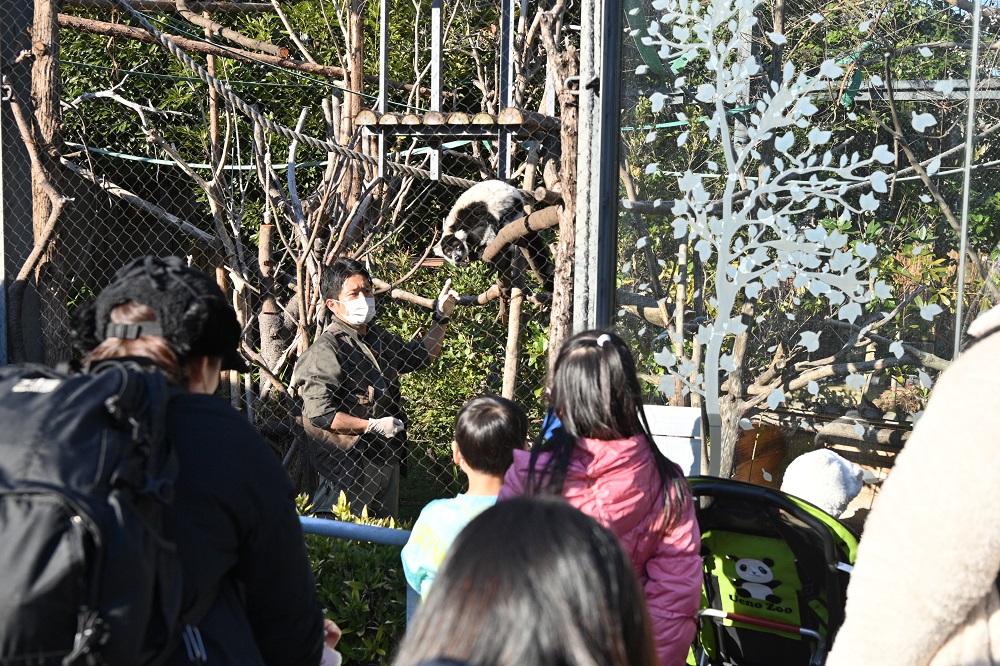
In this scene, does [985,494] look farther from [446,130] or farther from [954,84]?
[446,130]

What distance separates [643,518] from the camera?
8.07 ft

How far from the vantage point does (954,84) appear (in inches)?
127

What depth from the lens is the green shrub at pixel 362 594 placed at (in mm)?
3723

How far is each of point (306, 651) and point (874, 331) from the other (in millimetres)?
2402

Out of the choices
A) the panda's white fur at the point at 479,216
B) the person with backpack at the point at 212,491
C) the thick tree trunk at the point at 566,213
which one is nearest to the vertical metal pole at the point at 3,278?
the panda's white fur at the point at 479,216

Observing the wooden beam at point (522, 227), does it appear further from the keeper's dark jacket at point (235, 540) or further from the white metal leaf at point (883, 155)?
the keeper's dark jacket at point (235, 540)

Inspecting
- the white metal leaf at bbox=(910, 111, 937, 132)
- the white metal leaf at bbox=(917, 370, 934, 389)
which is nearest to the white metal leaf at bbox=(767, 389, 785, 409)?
the white metal leaf at bbox=(917, 370, 934, 389)

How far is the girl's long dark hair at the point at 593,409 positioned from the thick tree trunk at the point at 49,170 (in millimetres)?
3458

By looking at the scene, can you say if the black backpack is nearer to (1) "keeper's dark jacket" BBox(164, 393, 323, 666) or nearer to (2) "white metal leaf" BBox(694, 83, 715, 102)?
(1) "keeper's dark jacket" BBox(164, 393, 323, 666)

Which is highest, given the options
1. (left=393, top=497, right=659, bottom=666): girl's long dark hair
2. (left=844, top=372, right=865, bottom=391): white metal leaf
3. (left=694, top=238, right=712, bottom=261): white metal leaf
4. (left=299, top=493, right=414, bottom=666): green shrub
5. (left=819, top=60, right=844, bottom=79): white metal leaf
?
(left=819, top=60, right=844, bottom=79): white metal leaf

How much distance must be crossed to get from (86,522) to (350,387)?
11.0 feet

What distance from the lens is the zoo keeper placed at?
183 inches

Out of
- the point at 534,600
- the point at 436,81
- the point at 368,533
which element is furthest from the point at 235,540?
the point at 436,81

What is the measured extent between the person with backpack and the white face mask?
281cm
